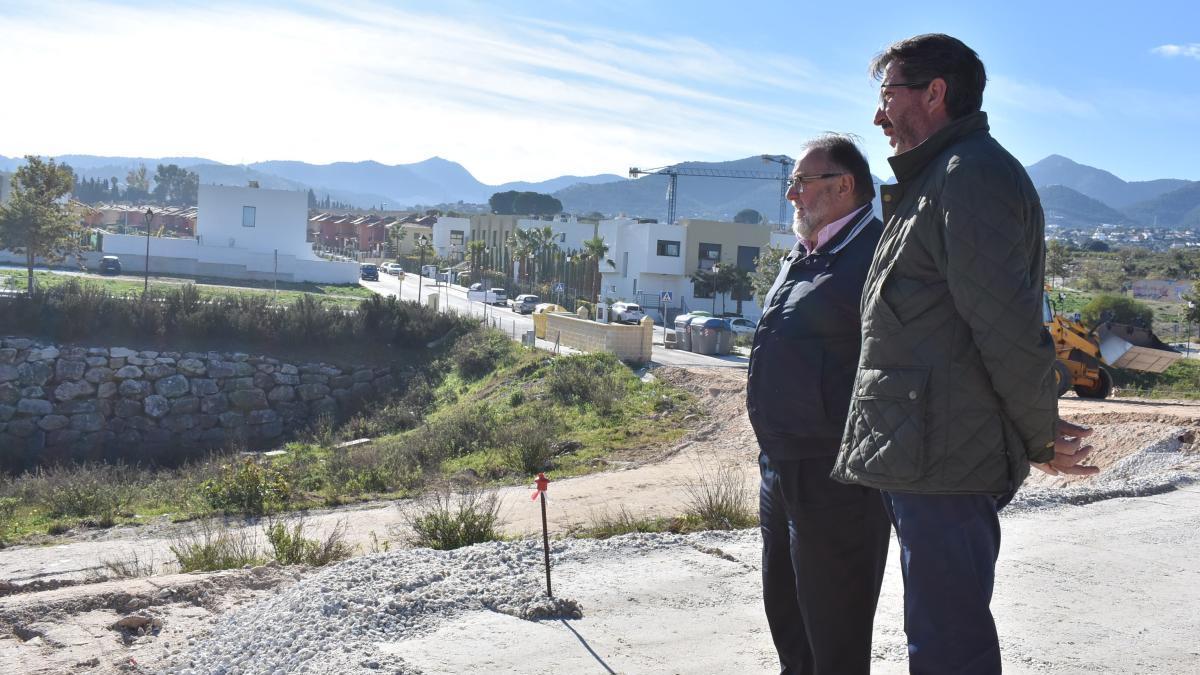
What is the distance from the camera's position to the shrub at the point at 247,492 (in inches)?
618

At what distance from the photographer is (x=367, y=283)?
6969 centimetres

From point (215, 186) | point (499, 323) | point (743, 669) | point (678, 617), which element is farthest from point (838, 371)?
point (215, 186)

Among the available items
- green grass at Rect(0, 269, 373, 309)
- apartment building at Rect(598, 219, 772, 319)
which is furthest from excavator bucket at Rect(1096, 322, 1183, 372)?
apartment building at Rect(598, 219, 772, 319)

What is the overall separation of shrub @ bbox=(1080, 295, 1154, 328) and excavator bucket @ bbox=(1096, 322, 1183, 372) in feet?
83.6

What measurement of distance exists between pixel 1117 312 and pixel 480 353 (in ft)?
113

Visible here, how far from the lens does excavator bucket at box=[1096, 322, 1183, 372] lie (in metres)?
24.3

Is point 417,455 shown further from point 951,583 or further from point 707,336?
point 951,583

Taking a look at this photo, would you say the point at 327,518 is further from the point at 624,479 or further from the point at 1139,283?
the point at 1139,283

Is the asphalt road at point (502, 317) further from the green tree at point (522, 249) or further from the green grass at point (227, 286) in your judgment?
the green tree at point (522, 249)

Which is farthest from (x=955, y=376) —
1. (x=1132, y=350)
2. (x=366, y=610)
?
(x=1132, y=350)

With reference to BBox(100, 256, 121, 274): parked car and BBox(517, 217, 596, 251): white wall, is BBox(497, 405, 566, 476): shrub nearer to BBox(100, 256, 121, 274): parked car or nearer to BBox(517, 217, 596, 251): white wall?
BBox(100, 256, 121, 274): parked car

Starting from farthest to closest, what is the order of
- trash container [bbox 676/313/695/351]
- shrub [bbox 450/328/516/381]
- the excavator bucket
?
trash container [bbox 676/313/695/351]
shrub [bbox 450/328/516/381]
the excavator bucket

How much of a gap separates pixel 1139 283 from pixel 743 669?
3340 inches

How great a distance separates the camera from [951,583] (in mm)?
2896
